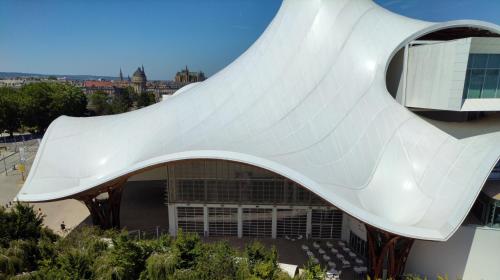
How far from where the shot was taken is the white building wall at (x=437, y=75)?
13.3m

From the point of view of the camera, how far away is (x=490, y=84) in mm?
14023

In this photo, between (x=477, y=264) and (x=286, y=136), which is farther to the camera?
(x=286, y=136)

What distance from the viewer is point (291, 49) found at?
1816 cm

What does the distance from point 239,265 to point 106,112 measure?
232 ft

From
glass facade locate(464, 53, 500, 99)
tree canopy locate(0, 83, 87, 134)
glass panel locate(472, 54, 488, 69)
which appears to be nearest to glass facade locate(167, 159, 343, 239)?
glass facade locate(464, 53, 500, 99)

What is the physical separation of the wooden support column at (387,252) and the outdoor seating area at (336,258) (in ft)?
5.43

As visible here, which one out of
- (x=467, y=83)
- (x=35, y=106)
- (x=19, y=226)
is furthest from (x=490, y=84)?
(x=35, y=106)

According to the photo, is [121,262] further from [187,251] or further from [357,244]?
[357,244]

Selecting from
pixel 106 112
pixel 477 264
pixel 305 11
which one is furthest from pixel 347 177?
pixel 106 112

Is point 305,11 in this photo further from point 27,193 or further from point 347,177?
point 27,193

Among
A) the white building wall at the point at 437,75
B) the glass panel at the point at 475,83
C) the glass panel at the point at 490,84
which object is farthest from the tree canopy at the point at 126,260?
the glass panel at the point at 490,84

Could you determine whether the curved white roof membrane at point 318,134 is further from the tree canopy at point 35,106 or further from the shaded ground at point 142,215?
the tree canopy at point 35,106

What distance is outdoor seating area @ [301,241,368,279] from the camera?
15.4 m

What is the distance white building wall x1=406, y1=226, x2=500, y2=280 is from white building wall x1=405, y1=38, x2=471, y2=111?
5481 millimetres
